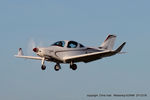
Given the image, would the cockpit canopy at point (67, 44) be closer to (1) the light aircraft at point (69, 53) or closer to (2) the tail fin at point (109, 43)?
(1) the light aircraft at point (69, 53)

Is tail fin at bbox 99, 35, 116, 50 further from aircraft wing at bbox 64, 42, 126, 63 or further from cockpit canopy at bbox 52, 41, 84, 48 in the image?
cockpit canopy at bbox 52, 41, 84, 48

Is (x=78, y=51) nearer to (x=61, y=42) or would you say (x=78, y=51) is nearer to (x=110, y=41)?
(x=61, y=42)

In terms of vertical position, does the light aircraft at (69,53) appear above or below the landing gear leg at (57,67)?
above

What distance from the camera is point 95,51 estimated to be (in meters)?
33.2

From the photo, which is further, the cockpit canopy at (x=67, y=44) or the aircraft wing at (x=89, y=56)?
the cockpit canopy at (x=67, y=44)

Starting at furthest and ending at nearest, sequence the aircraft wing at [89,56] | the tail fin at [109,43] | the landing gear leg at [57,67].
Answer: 1. the tail fin at [109,43]
2. the landing gear leg at [57,67]
3. the aircraft wing at [89,56]

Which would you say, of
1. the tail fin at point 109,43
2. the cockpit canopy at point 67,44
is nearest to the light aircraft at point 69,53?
the cockpit canopy at point 67,44

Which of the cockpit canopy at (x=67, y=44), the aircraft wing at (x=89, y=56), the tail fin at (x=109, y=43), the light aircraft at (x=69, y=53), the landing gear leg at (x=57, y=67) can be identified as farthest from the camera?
the tail fin at (x=109, y=43)

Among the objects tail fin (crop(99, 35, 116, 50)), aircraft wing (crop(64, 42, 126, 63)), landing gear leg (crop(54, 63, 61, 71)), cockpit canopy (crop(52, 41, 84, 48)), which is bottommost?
landing gear leg (crop(54, 63, 61, 71))

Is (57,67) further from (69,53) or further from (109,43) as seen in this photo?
(109,43)

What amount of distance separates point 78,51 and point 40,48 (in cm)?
355

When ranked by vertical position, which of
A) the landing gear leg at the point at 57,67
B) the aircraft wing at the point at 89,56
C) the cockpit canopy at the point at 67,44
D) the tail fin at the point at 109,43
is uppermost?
the tail fin at the point at 109,43

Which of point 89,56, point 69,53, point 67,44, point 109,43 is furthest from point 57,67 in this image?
point 109,43

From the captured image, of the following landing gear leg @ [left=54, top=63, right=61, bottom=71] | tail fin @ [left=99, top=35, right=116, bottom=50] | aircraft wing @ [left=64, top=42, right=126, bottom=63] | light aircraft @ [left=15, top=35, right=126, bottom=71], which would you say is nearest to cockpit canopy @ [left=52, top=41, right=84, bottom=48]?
light aircraft @ [left=15, top=35, right=126, bottom=71]
